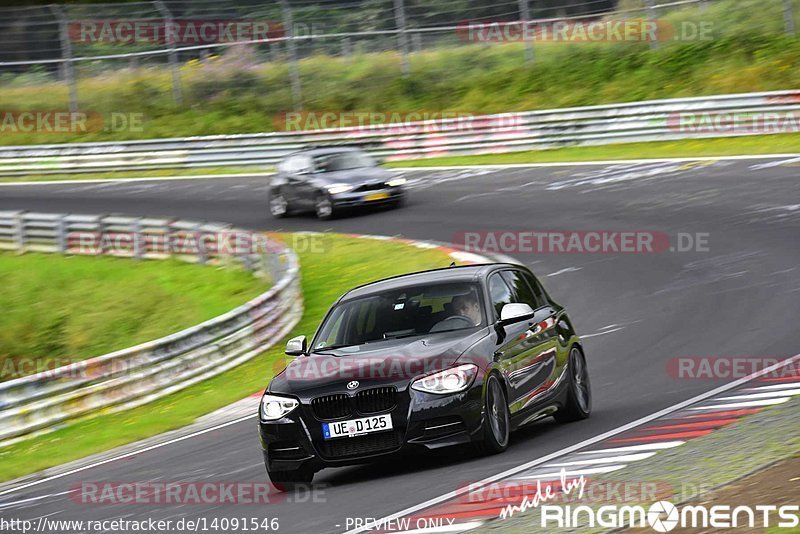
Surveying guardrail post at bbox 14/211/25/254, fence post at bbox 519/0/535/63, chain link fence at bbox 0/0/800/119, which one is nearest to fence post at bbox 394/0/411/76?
chain link fence at bbox 0/0/800/119

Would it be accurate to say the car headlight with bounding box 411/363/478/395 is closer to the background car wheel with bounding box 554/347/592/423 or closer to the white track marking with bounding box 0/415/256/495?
the background car wheel with bounding box 554/347/592/423

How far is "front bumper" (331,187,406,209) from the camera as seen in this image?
1053 inches

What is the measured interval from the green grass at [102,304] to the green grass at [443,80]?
11.9m

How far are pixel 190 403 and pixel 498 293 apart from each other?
606cm

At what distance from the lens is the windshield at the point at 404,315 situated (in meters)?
9.91

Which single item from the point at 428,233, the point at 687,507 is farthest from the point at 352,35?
the point at 687,507

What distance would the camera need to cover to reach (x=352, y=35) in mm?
34719

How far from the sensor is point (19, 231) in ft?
95.9

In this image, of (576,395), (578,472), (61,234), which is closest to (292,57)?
(61,234)

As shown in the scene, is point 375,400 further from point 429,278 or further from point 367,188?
point 367,188

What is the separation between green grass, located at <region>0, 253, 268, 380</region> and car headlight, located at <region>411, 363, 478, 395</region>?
38.3 feet

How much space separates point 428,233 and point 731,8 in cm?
1210

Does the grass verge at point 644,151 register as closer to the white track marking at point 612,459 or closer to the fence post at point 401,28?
the fence post at point 401,28

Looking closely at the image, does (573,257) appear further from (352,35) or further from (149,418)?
(352,35)
